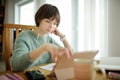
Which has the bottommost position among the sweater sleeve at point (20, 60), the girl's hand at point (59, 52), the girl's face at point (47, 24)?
the sweater sleeve at point (20, 60)

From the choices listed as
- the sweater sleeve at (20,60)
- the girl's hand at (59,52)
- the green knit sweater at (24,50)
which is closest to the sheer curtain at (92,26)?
the green knit sweater at (24,50)

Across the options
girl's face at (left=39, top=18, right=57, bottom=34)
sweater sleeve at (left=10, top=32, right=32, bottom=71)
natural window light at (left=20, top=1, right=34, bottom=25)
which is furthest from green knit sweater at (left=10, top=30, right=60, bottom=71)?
natural window light at (left=20, top=1, right=34, bottom=25)

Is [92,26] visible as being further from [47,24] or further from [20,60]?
[20,60]

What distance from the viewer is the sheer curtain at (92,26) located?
1.50m

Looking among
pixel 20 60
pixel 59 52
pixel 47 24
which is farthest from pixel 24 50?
pixel 59 52

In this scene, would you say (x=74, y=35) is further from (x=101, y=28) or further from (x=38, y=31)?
(x=38, y=31)

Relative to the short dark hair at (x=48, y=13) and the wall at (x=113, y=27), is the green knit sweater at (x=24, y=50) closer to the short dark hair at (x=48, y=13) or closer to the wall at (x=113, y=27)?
the short dark hair at (x=48, y=13)

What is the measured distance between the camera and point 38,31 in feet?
4.14

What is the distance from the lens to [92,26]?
1614 millimetres

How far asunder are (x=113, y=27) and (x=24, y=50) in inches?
30.9

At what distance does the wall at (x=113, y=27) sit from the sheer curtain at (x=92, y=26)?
0.13 ft

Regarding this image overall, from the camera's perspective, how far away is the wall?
140 cm

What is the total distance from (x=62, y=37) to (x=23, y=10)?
8.39 feet

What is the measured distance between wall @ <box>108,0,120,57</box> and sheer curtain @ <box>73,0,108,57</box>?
0.13ft
